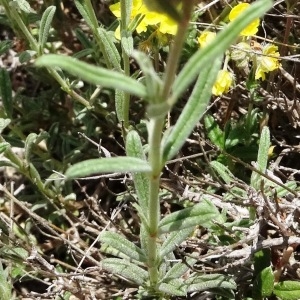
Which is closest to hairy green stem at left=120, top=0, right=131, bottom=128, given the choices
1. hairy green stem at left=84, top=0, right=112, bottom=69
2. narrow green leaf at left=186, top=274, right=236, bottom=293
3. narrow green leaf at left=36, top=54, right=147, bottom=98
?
hairy green stem at left=84, top=0, right=112, bottom=69

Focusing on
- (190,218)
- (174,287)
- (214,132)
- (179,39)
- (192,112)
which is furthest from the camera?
(214,132)

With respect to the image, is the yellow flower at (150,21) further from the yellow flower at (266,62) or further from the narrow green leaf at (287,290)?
the narrow green leaf at (287,290)

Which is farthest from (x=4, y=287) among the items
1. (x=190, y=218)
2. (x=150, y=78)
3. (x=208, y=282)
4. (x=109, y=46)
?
(x=150, y=78)

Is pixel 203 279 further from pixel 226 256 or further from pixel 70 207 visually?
pixel 70 207

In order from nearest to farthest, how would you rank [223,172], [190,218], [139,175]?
[190,218], [139,175], [223,172]

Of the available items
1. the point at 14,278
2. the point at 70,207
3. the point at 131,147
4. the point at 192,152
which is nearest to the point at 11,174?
the point at 70,207

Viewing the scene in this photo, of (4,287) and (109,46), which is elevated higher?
(109,46)

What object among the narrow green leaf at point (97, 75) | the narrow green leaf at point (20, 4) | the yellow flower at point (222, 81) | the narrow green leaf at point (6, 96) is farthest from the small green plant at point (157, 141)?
the narrow green leaf at point (6, 96)

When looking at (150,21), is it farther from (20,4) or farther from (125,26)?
(20,4)
